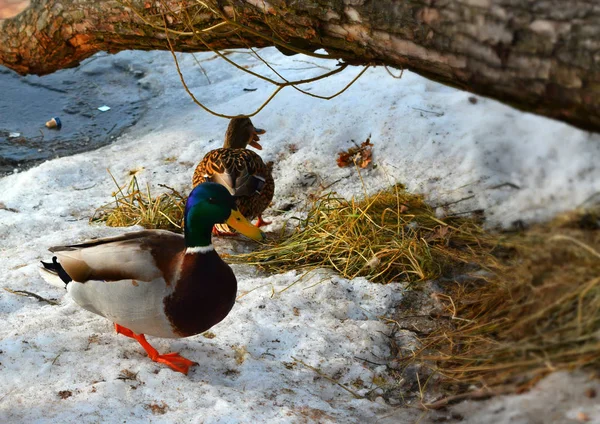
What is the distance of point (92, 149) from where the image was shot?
5.94 m

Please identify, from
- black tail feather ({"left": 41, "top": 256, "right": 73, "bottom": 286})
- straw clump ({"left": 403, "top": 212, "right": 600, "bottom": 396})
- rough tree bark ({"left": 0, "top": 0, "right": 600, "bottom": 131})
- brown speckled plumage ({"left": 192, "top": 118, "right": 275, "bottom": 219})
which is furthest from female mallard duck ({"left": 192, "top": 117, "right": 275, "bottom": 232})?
straw clump ({"left": 403, "top": 212, "right": 600, "bottom": 396})

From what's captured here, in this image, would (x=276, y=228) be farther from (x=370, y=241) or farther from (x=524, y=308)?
(x=524, y=308)

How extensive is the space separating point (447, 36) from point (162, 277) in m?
1.55

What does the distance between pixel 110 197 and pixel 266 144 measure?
1.36m

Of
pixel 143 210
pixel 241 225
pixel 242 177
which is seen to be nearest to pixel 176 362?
pixel 241 225

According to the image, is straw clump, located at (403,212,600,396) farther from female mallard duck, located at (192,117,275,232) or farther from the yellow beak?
female mallard duck, located at (192,117,275,232)

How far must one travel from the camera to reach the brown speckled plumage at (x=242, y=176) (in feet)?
14.6

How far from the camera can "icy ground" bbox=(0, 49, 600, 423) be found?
61.6 inches

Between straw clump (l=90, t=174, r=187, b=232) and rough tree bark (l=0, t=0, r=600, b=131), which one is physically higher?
rough tree bark (l=0, t=0, r=600, b=131)

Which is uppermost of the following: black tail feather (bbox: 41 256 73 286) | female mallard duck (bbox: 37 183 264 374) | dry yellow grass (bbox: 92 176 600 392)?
dry yellow grass (bbox: 92 176 600 392)

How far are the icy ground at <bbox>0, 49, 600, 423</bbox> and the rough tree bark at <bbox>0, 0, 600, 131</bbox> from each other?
0.43 ft

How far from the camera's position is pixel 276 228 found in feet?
15.3

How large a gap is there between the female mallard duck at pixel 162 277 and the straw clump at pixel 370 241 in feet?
3.27

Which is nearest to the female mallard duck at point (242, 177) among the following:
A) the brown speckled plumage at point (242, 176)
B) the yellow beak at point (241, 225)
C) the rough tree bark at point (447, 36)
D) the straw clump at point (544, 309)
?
the brown speckled plumage at point (242, 176)
